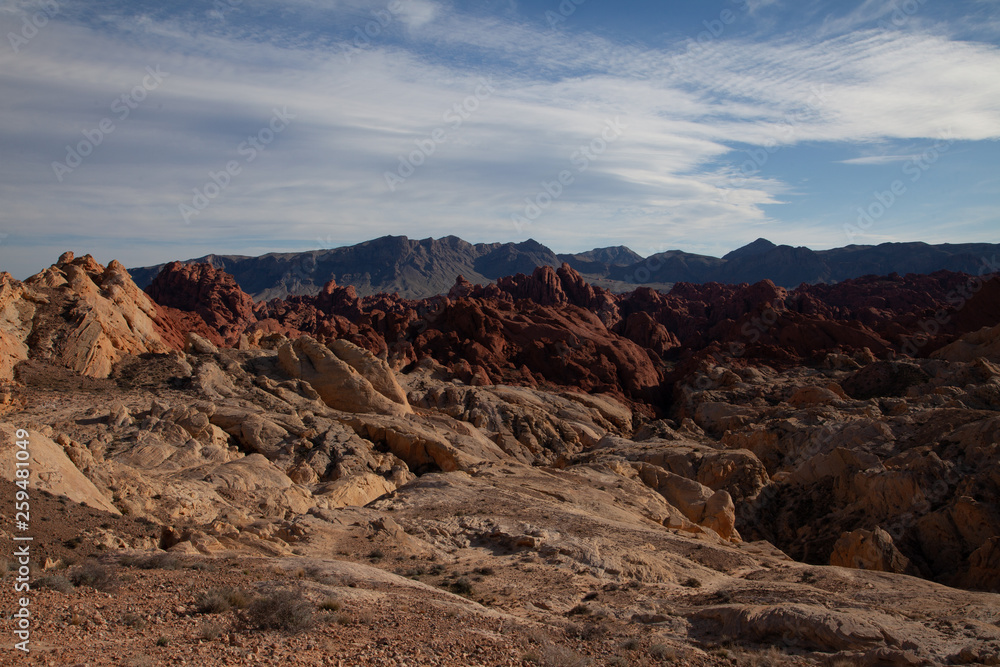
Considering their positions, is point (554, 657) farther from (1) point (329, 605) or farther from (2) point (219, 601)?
A: (2) point (219, 601)

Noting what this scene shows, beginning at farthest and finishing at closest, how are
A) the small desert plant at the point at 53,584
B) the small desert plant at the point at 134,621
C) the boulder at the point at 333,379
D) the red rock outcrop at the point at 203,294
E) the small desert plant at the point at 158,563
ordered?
the red rock outcrop at the point at 203,294, the boulder at the point at 333,379, the small desert plant at the point at 158,563, the small desert plant at the point at 53,584, the small desert plant at the point at 134,621

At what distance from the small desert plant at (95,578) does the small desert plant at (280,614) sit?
2.47 m

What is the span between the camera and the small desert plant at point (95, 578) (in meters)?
11.2

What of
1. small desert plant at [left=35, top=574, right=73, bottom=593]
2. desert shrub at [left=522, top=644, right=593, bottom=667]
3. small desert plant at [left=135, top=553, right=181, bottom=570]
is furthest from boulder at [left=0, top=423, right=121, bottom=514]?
desert shrub at [left=522, top=644, right=593, bottom=667]

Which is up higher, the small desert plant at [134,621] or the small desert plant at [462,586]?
the small desert plant at [134,621]

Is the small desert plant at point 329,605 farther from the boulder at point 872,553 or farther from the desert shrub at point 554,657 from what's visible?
the boulder at point 872,553

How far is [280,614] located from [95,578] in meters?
3.41

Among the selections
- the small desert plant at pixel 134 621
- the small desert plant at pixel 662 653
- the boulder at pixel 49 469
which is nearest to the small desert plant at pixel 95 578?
the small desert plant at pixel 134 621

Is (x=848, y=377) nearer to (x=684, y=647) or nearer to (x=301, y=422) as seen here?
(x=301, y=422)

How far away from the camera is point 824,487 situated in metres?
32.8

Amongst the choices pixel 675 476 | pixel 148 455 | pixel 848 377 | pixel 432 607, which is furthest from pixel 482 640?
pixel 848 377

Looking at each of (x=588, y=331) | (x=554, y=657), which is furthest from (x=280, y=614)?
(x=588, y=331)

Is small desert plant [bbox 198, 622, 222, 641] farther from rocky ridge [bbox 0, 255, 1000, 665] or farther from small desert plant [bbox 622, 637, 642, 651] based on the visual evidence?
small desert plant [bbox 622, 637, 642, 651]

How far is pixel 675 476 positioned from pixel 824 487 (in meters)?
7.24
